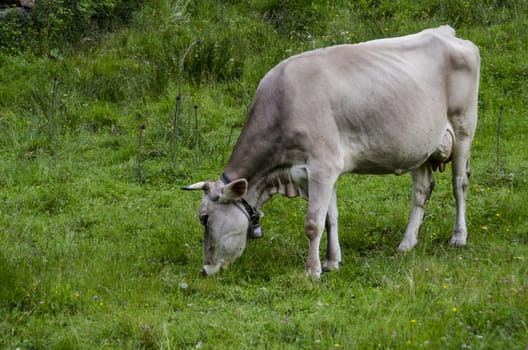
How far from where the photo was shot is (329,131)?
6.88 metres

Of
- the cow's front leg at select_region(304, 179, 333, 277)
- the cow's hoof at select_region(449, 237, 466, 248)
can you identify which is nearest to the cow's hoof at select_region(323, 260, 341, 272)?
the cow's front leg at select_region(304, 179, 333, 277)

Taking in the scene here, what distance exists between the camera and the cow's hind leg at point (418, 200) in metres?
7.81

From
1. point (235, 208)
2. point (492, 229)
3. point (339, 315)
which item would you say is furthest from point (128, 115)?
point (339, 315)

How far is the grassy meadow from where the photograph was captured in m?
5.58

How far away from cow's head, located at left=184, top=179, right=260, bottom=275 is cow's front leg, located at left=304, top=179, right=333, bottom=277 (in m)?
0.59

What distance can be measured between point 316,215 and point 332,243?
0.54 m

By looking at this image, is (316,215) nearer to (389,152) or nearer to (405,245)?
(389,152)

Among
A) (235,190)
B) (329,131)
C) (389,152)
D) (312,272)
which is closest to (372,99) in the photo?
(389,152)

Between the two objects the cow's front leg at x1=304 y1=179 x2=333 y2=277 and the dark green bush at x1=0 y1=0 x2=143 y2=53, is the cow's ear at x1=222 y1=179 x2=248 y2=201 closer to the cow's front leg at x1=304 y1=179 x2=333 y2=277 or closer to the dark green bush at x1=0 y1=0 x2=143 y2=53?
the cow's front leg at x1=304 y1=179 x2=333 y2=277

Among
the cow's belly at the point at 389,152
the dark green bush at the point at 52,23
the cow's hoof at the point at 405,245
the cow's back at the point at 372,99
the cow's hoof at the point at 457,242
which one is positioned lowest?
the cow's hoof at the point at 405,245

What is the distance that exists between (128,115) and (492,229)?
5.37 m

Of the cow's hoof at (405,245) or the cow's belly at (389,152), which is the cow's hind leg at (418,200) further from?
the cow's belly at (389,152)

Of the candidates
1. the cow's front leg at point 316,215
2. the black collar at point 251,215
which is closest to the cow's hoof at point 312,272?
the cow's front leg at point 316,215

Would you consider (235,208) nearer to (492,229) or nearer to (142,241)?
(142,241)
